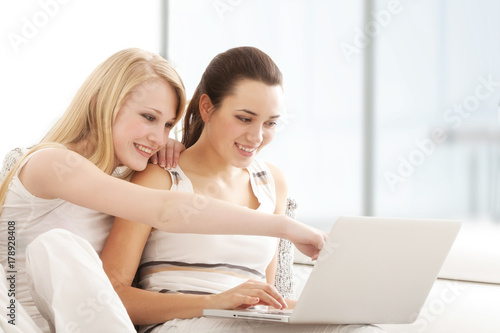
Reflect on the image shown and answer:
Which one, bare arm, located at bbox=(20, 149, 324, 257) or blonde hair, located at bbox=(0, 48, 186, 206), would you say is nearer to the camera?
bare arm, located at bbox=(20, 149, 324, 257)

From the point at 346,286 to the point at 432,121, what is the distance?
8.90ft

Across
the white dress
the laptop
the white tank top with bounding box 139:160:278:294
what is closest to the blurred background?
the white tank top with bounding box 139:160:278:294

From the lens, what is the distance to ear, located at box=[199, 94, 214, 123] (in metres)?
1.60

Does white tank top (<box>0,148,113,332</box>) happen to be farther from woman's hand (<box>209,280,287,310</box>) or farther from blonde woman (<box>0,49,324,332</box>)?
woman's hand (<box>209,280,287,310</box>)

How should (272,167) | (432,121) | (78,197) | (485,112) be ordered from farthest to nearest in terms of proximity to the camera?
1. (432,121)
2. (485,112)
3. (272,167)
4. (78,197)

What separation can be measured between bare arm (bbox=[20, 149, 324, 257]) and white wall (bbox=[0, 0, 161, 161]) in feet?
5.49

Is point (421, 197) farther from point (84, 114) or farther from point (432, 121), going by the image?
point (84, 114)

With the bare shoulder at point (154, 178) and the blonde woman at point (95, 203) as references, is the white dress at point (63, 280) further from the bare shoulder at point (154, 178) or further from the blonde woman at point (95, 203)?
the bare shoulder at point (154, 178)

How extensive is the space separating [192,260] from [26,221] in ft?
1.34

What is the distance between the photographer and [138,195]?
3.88 ft

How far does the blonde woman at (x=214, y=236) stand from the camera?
1328 millimetres

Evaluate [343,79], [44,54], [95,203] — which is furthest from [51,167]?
[343,79]

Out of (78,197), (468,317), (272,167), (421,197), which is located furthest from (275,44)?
(78,197)

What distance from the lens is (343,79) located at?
385 centimetres
